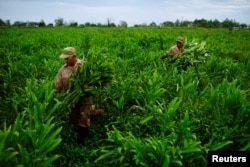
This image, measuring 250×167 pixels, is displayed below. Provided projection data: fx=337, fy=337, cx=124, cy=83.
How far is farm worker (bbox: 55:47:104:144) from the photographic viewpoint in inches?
176

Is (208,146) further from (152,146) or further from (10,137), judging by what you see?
(10,137)

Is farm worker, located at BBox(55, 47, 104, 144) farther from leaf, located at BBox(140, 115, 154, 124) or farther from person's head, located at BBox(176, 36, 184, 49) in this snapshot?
person's head, located at BBox(176, 36, 184, 49)

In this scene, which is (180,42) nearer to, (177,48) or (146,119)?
(177,48)

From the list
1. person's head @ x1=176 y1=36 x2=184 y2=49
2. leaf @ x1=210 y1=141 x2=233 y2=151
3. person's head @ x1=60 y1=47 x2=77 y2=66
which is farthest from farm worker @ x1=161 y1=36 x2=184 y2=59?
leaf @ x1=210 y1=141 x2=233 y2=151

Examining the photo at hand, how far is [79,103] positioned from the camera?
4457 mm

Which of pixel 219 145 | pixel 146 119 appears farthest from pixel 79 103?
pixel 219 145

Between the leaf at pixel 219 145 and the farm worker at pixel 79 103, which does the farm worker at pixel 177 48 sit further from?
the leaf at pixel 219 145

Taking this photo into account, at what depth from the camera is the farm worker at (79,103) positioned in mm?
4461

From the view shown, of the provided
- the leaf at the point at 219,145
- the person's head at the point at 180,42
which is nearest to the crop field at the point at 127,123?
the leaf at the point at 219,145

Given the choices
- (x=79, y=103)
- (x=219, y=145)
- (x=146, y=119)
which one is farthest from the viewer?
(x=79, y=103)

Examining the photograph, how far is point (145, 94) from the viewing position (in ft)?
14.9

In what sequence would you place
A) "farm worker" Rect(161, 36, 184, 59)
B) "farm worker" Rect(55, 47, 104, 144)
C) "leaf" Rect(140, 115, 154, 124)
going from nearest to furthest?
"leaf" Rect(140, 115, 154, 124) → "farm worker" Rect(55, 47, 104, 144) → "farm worker" Rect(161, 36, 184, 59)

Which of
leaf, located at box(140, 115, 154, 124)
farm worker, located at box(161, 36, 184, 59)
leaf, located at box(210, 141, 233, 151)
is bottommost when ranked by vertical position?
leaf, located at box(210, 141, 233, 151)

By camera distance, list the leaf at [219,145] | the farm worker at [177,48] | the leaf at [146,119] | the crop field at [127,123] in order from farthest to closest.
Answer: the farm worker at [177,48] < the leaf at [146,119] < the leaf at [219,145] < the crop field at [127,123]
